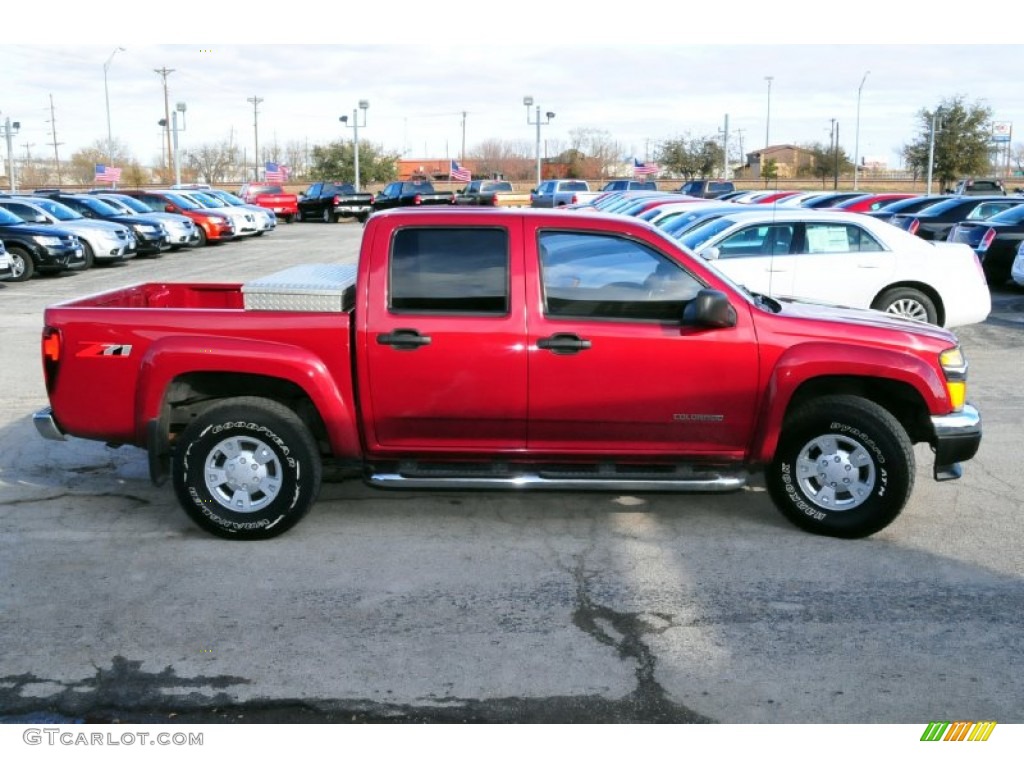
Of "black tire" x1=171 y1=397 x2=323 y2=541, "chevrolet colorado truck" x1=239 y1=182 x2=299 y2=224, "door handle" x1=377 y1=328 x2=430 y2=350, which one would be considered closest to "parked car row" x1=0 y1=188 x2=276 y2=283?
"chevrolet colorado truck" x1=239 y1=182 x2=299 y2=224

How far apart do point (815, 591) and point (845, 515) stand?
0.81m

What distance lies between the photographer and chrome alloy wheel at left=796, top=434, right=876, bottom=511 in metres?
5.82

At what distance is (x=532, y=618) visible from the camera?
488cm

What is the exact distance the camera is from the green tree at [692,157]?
78.5m

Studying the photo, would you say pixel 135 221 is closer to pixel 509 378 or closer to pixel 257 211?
pixel 257 211

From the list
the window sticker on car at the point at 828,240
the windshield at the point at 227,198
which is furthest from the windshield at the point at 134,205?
the window sticker on car at the point at 828,240

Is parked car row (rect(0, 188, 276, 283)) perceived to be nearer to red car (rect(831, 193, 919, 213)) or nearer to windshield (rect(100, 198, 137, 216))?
windshield (rect(100, 198, 137, 216))

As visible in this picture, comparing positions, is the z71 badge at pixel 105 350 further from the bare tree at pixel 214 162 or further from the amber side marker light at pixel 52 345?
the bare tree at pixel 214 162

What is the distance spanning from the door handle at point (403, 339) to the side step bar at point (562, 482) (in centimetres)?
71

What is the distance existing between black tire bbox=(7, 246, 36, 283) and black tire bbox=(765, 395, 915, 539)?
57.4 ft

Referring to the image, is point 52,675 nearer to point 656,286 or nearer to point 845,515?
point 656,286

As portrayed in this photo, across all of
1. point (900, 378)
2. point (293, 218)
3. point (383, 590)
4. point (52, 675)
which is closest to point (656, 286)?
point (900, 378)

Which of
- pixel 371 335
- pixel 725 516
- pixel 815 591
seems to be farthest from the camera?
pixel 725 516

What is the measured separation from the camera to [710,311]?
5582 millimetres
